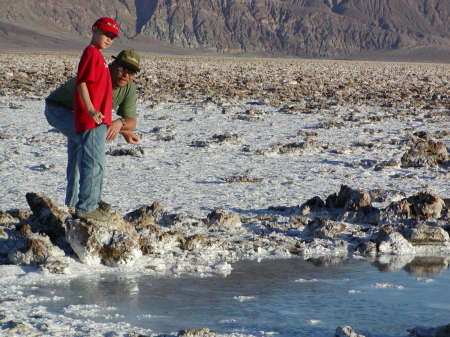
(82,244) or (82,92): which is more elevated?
(82,92)

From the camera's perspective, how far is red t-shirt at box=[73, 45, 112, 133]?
16.7 feet

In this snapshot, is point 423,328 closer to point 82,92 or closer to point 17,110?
point 82,92

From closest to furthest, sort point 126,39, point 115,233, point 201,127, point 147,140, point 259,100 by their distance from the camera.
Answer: point 115,233, point 147,140, point 201,127, point 259,100, point 126,39

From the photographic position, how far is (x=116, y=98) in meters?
5.60

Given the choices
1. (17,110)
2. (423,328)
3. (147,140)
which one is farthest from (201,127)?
(423,328)

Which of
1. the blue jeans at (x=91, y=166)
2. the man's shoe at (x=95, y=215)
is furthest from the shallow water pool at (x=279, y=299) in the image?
the blue jeans at (x=91, y=166)

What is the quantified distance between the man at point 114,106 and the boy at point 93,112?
11 cm

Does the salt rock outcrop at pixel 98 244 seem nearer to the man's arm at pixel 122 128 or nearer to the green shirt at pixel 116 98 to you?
the man's arm at pixel 122 128

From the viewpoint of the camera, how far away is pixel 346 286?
4.88 metres

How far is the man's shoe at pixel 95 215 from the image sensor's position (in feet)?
17.3

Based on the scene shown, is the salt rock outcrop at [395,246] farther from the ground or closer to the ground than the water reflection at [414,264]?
farther from the ground

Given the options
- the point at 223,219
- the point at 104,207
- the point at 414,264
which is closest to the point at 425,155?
the point at 223,219

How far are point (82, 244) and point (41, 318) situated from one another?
3.32 feet

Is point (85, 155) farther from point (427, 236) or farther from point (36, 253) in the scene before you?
point (427, 236)
